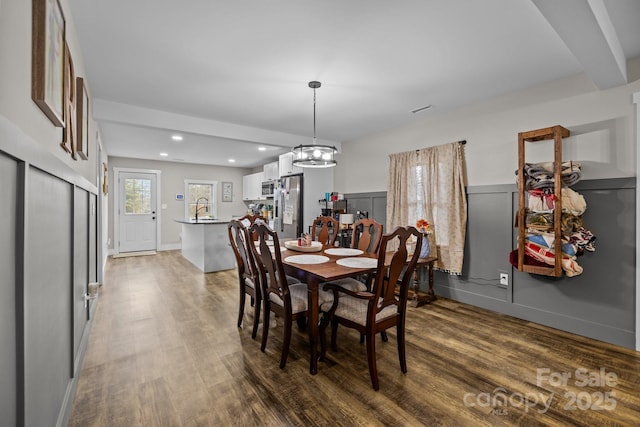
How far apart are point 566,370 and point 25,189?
332 centimetres

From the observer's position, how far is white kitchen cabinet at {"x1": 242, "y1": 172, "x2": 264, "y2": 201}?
763 cm

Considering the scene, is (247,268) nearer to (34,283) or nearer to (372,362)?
(372,362)

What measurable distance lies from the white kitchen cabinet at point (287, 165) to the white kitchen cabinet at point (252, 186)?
1655 millimetres

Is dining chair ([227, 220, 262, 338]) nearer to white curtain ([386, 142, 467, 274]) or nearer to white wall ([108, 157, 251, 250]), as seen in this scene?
white curtain ([386, 142, 467, 274])

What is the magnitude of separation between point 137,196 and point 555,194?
8284mm

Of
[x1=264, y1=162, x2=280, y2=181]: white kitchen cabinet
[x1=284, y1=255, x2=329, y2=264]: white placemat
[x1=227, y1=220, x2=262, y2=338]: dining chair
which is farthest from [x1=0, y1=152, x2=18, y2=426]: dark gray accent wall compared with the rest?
[x1=264, y1=162, x2=280, y2=181]: white kitchen cabinet

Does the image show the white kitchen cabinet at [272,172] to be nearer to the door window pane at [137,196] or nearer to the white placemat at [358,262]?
the door window pane at [137,196]

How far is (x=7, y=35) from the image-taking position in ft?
2.95

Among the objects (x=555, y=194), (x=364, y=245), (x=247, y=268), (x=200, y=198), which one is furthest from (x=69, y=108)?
(x=200, y=198)

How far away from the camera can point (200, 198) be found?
8.25m

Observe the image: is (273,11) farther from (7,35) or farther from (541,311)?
(541,311)

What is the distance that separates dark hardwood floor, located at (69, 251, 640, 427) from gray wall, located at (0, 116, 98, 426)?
1.50 feet

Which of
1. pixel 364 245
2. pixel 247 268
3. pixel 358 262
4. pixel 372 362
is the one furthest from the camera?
pixel 364 245

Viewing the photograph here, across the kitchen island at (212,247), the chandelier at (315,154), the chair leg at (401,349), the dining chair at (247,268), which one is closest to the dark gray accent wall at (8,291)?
the dining chair at (247,268)
